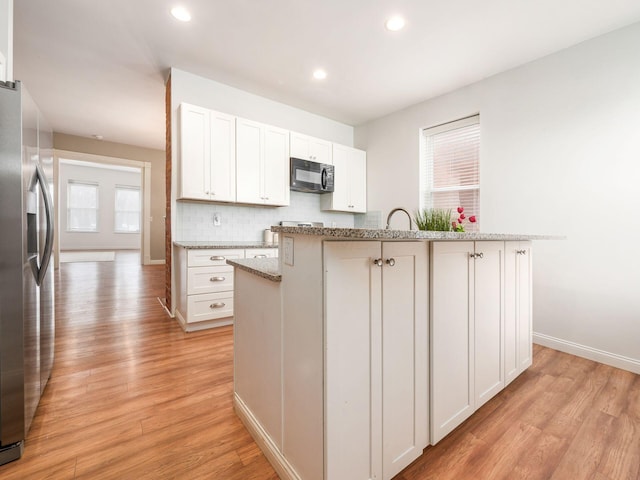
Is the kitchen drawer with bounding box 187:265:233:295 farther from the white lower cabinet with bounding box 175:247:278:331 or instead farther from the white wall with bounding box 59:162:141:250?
the white wall with bounding box 59:162:141:250

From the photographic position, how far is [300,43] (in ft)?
8.64

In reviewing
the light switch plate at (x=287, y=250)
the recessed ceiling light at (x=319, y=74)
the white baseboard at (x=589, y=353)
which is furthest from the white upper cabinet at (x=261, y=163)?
the white baseboard at (x=589, y=353)

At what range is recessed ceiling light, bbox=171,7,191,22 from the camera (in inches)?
88.4

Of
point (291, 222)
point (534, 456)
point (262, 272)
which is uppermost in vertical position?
point (291, 222)

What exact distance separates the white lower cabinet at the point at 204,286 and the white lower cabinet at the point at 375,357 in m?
2.17

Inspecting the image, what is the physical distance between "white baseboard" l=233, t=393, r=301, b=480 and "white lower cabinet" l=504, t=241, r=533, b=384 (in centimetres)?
148

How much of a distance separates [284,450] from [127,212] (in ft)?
39.3

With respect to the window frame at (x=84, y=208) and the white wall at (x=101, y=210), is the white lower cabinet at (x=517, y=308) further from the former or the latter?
the window frame at (x=84, y=208)

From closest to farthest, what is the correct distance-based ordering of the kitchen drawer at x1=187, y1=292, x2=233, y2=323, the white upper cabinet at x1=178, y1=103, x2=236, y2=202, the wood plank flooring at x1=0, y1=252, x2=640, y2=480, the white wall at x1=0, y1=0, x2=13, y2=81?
the wood plank flooring at x1=0, y1=252, x2=640, y2=480, the white wall at x1=0, y1=0, x2=13, y2=81, the kitchen drawer at x1=187, y1=292, x2=233, y2=323, the white upper cabinet at x1=178, y1=103, x2=236, y2=202

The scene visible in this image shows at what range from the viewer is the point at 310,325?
3.25 feet

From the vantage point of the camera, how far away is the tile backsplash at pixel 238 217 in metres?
3.31

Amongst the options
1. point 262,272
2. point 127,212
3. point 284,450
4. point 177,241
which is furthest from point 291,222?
point 127,212

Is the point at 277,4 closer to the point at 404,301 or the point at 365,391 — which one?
the point at 404,301

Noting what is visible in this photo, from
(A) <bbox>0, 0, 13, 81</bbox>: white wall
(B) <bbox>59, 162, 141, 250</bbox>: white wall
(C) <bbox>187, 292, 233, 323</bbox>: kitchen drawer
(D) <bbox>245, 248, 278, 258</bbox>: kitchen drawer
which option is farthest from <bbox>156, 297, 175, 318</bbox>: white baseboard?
(B) <bbox>59, 162, 141, 250</bbox>: white wall
